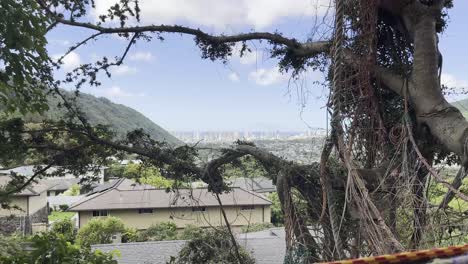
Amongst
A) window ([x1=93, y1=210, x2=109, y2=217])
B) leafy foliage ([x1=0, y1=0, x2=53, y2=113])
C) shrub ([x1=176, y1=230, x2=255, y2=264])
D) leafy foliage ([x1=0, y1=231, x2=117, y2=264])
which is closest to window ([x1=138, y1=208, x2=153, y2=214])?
window ([x1=93, y1=210, x2=109, y2=217])

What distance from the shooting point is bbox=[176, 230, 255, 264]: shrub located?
410cm

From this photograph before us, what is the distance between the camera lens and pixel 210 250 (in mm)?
4340

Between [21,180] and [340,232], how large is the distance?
294cm

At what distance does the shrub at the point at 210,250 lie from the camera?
4098 millimetres

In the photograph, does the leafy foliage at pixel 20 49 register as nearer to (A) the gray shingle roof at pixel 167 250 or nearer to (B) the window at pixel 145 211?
(A) the gray shingle roof at pixel 167 250

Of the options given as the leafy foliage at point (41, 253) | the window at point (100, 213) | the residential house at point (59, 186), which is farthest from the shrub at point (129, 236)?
the residential house at point (59, 186)

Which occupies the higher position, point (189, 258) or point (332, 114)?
point (332, 114)

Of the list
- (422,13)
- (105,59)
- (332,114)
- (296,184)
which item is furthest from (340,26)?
(105,59)

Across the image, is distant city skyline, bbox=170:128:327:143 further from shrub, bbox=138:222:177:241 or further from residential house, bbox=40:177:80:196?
residential house, bbox=40:177:80:196

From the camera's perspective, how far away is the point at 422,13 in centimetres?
255

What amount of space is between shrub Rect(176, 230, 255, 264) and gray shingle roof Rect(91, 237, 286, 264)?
4104 millimetres

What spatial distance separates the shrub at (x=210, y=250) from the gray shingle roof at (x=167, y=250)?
4.10 meters

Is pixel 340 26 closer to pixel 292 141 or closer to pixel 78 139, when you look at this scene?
Result: pixel 292 141

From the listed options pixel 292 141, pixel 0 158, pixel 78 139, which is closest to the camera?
pixel 292 141
